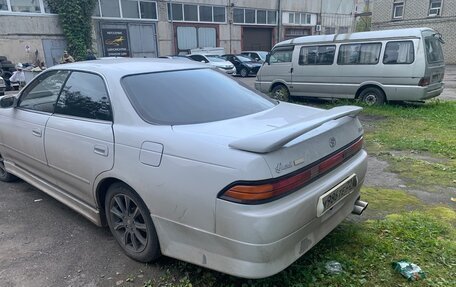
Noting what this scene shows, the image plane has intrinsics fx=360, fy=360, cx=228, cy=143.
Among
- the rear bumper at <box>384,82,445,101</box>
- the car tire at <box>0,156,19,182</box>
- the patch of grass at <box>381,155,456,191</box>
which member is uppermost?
the rear bumper at <box>384,82,445,101</box>

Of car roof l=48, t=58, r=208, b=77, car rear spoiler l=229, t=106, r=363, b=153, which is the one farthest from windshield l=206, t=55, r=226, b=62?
car rear spoiler l=229, t=106, r=363, b=153

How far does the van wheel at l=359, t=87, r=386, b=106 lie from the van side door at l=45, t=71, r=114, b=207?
809 centimetres

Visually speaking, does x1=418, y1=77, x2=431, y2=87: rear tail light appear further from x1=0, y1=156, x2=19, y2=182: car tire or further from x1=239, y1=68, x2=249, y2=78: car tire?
x1=239, y1=68, x2=249, y2=78: car tire

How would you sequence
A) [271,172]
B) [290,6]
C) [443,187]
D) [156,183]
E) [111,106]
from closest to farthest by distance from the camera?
[271,172]
[156,183]
[111,106]
[443,187]
[290,6]

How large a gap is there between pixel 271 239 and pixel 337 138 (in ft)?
3.21

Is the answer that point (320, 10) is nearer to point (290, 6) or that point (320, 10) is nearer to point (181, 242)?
point (290, 6)

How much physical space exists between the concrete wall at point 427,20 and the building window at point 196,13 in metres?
14.1

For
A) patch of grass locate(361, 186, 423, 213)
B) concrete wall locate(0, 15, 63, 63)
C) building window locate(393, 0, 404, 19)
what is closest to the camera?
patch of grass locate(361, 186, 423, 213)

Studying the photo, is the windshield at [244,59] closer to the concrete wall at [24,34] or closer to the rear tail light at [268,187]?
the concrete wall at [24,34]

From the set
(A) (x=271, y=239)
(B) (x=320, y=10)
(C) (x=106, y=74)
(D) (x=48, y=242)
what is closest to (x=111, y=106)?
(C) (x=106, y=74)

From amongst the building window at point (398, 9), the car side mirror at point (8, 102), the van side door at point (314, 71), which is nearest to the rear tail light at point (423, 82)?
the van side door at point (314, 71)

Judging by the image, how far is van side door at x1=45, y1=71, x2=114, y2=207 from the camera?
2889mm

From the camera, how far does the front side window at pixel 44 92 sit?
141 inches

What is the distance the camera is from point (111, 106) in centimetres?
289
